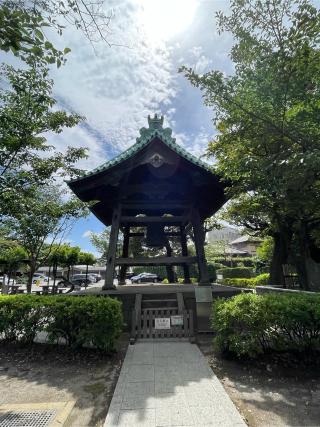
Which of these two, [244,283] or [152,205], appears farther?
[244,283]

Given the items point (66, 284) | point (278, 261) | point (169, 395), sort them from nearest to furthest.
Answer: point (169, 395) < point (278, 261) < point (66, 284)

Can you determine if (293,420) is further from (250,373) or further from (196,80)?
(196,80)

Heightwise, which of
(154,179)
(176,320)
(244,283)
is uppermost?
(154,179)

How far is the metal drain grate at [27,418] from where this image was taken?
3.17 metres

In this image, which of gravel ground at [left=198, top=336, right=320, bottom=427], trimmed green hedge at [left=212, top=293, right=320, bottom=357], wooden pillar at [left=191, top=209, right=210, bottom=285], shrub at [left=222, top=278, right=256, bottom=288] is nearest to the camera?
gravel ground at [left=198, top=336, right=320, bottom=427]

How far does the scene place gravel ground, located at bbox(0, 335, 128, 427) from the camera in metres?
3.64

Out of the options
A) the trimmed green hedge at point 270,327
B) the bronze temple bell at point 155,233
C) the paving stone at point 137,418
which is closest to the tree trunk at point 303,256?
the bronze temple bell at point 155,233

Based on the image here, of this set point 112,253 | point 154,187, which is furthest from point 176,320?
point 154,187

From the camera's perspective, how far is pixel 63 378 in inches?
182

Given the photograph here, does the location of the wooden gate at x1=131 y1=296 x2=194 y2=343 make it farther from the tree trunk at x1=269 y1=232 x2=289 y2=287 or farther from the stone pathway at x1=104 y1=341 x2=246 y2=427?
the tree trunk at x1=269 y1=232 x2=289 y2=287

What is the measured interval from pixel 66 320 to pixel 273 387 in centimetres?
423

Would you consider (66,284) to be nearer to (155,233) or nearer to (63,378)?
(155,233)

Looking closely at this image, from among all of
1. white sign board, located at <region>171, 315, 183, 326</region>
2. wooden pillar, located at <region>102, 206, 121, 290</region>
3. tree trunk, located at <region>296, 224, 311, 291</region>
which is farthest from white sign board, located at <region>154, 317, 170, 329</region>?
tree trunk, located at <region>296, 224, 311, 291</region>

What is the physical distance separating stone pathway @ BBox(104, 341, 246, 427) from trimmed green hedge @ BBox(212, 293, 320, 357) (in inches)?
32.0
